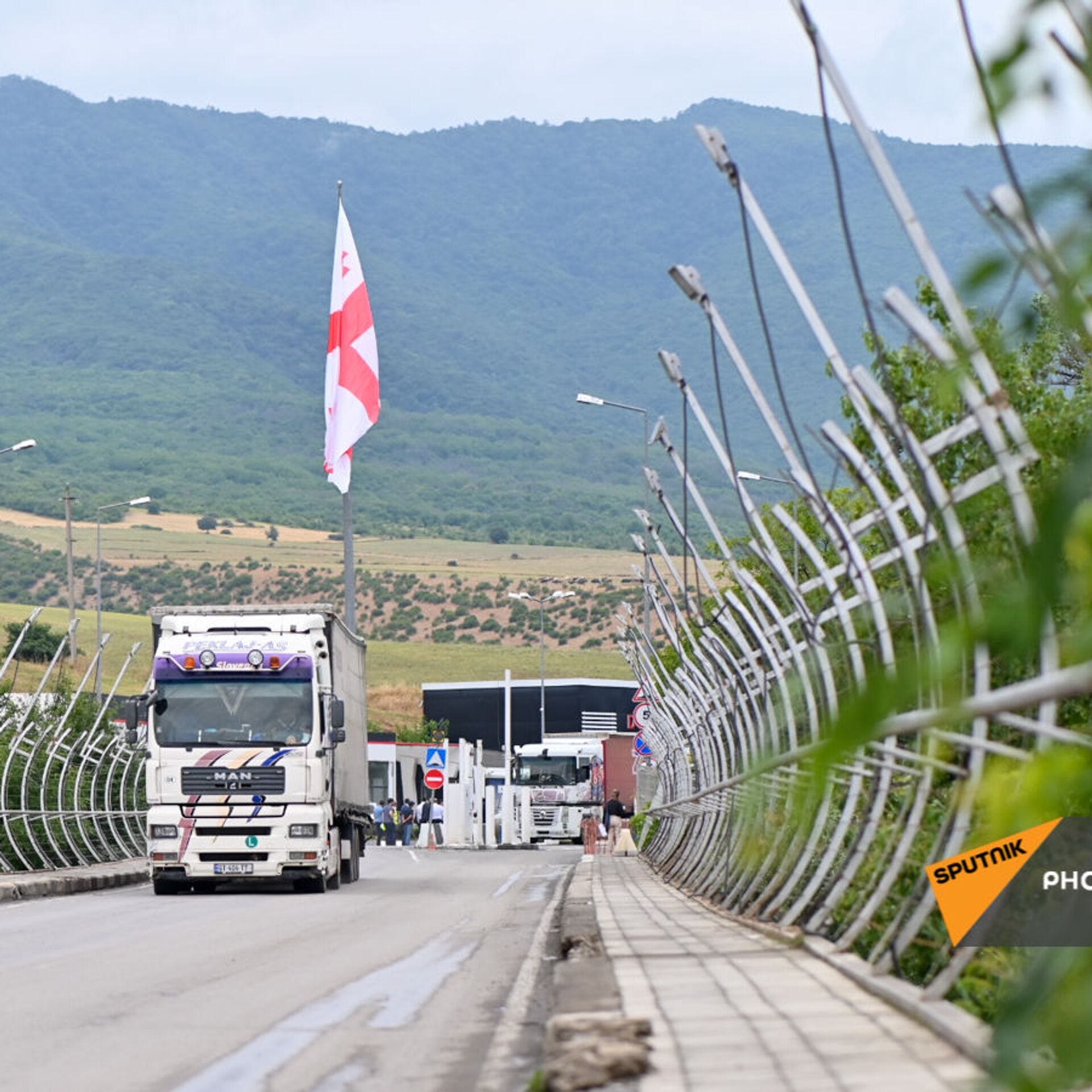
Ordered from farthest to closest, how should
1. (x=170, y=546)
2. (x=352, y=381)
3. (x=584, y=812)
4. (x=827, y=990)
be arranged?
1. (x=170, y=546)
2. (x=584, y=812)
3. (x=352, y=381)
4. (x=827, y=990)

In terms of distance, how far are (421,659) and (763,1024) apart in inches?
4263

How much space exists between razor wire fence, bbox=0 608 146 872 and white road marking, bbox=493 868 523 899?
20.9 feet

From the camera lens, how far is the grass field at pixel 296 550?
5694 inches

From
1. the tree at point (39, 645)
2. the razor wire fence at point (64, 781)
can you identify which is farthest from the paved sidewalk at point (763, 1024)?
the tree at point (39, 645)

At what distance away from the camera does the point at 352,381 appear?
3600cm

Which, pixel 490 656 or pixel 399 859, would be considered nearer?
pixel 399 859

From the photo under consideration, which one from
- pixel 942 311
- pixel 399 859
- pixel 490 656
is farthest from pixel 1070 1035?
pixel 490 656

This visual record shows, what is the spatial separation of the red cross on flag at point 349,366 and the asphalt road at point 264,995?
13.9 meters

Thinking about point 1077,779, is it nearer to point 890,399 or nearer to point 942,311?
point 890,399

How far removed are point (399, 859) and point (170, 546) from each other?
111 meters

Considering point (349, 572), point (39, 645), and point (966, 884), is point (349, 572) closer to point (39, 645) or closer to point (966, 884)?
point (966, 884)

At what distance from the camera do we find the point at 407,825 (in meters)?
60.7

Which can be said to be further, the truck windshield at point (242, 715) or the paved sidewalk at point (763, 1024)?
the truck windshield at point (242, 715)

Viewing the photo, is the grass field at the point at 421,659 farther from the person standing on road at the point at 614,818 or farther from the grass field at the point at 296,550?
the person standing on road at the point at 614,818
